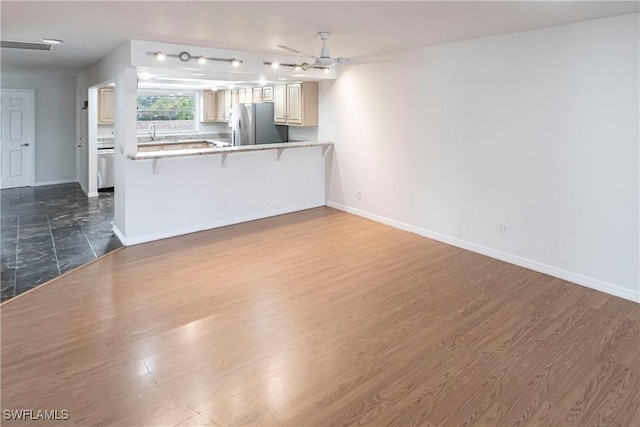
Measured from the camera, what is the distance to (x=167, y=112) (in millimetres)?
9312

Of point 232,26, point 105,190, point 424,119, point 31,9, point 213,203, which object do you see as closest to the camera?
point 31,9

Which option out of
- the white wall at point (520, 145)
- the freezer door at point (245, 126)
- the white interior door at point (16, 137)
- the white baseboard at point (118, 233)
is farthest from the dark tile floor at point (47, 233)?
the white wall at point (520, 145)

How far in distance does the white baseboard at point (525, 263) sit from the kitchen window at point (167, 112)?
5.31 m

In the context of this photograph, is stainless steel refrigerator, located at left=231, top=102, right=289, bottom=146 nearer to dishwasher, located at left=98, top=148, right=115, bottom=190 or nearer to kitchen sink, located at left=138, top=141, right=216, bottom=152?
kitchen sink, located at left=138, top=141, right=216, bottom=152

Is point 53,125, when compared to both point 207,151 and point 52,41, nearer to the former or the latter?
point 52,41

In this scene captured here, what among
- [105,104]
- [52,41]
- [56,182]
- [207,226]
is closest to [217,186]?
[207,226]

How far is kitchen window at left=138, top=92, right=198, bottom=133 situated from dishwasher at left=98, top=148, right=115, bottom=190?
1101 mm

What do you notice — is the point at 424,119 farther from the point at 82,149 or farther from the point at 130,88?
the point at 82,149

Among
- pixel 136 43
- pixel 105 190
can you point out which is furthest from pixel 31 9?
pixel 105 190

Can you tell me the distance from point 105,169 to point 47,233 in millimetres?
2860

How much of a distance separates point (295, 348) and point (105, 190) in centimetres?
670

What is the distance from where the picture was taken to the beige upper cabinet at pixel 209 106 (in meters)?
9.30

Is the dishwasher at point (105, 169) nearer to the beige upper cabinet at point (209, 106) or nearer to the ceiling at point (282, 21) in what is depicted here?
the beige upper cabinet at point (209, 106)

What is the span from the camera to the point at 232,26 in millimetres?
3926
